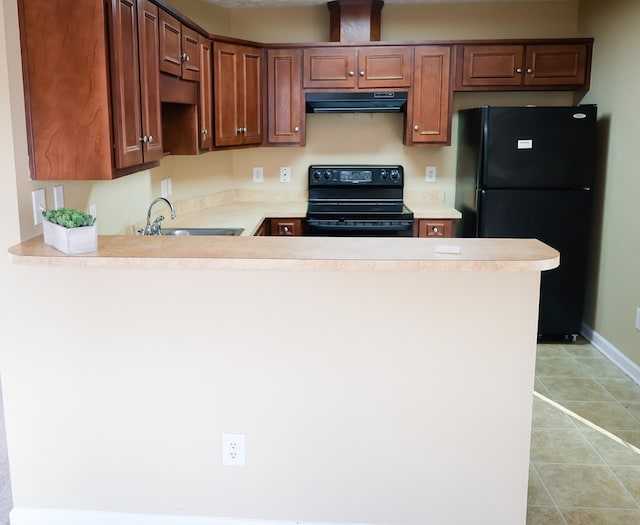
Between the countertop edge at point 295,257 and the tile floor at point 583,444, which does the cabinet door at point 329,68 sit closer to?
the tile floor at point 583,444

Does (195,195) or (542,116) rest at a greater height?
(542,116)

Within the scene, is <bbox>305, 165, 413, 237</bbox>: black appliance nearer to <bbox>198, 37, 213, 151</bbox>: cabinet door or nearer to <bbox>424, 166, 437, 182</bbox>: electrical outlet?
<bbox>424, 166, 437, 182</bbox>: electrical outlet

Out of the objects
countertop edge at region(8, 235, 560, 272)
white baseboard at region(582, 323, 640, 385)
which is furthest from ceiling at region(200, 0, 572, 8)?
countertop edge at region(8, 235, 560, 272)

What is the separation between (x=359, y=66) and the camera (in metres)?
4.42

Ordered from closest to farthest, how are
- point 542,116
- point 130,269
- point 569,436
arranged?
point 130,269 → point 569,436 → point 542,116

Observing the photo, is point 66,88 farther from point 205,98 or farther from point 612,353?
point 612,353

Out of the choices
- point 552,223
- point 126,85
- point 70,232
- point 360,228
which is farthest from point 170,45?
point 552,223

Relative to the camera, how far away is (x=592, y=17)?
4352mm

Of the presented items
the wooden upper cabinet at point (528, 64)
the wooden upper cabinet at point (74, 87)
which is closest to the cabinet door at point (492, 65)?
the wooden upper cabinet at point (528, 64)

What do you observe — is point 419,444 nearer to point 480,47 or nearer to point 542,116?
point 542,116

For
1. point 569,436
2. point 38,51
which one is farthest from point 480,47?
point 38,51

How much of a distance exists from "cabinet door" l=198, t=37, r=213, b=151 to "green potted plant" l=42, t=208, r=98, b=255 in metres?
1.75

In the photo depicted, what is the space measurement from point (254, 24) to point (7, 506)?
357 cm

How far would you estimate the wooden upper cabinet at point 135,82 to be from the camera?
2.28 meters
